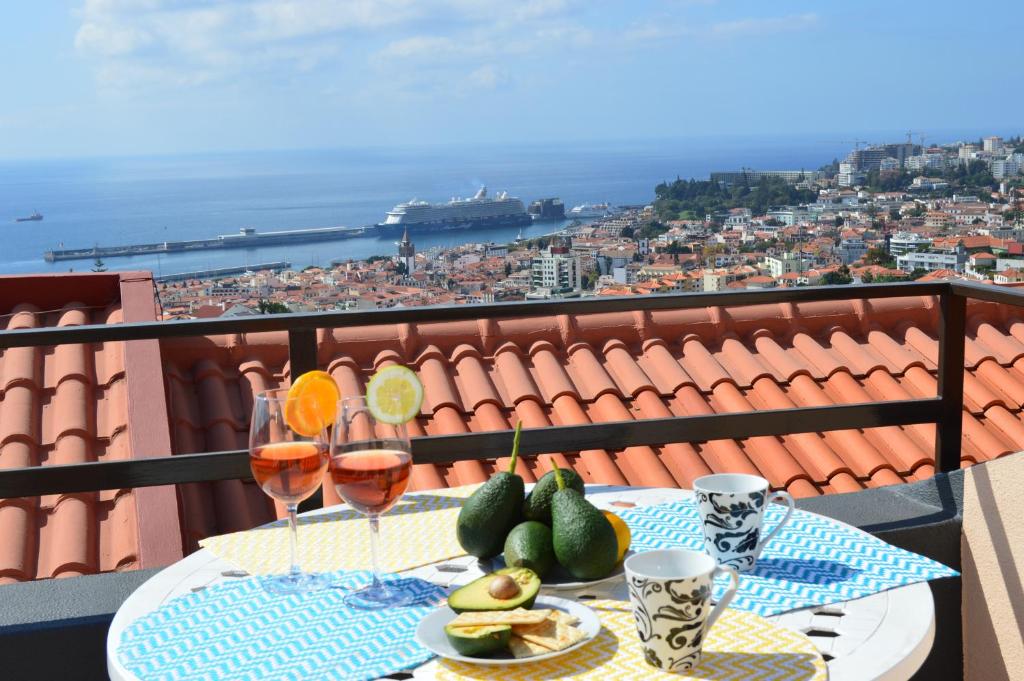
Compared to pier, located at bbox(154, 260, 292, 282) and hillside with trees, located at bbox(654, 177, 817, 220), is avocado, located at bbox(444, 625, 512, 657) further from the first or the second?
hillside with trees, located at bbox(654, 177, 817, 220)

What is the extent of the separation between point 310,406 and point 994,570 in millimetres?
1530

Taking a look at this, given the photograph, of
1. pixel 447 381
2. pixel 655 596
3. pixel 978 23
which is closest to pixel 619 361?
pixel 447 381

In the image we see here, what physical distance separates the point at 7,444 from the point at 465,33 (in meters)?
68.6

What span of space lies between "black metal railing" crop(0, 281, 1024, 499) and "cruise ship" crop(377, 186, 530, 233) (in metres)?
21.7

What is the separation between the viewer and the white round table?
101 centimetres

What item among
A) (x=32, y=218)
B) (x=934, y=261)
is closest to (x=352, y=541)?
(x=934, y=261)

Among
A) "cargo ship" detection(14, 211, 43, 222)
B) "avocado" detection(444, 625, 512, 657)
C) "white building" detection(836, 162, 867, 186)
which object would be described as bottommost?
"cargo ship" detection(14, 211, 43, 222)

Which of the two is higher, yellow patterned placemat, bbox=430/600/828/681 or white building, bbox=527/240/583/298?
yellow patterned placemat, bbox=430/600/828/681

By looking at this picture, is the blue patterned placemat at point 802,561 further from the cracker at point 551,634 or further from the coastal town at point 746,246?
the coastal town at point 746,246

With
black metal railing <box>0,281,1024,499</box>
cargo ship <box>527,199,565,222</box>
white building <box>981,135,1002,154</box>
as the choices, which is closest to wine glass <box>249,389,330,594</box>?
black metal railing <box>0,281,1024,499</box>

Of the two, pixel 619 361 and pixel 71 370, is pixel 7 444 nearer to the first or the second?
pixel 71 370

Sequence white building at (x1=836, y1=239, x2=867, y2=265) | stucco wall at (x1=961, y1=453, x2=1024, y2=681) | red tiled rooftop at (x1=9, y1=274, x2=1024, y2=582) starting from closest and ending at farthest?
stucco wall at (x1=961, y1=453, x2=1024, y2=681)
red tiled rooftop at (x1=9, y1=274, x2=1024, y2=582)
white building at (x1=836, y1=239, x2=867, y2=265)

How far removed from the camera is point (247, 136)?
207ft

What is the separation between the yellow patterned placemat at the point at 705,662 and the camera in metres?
0.95
